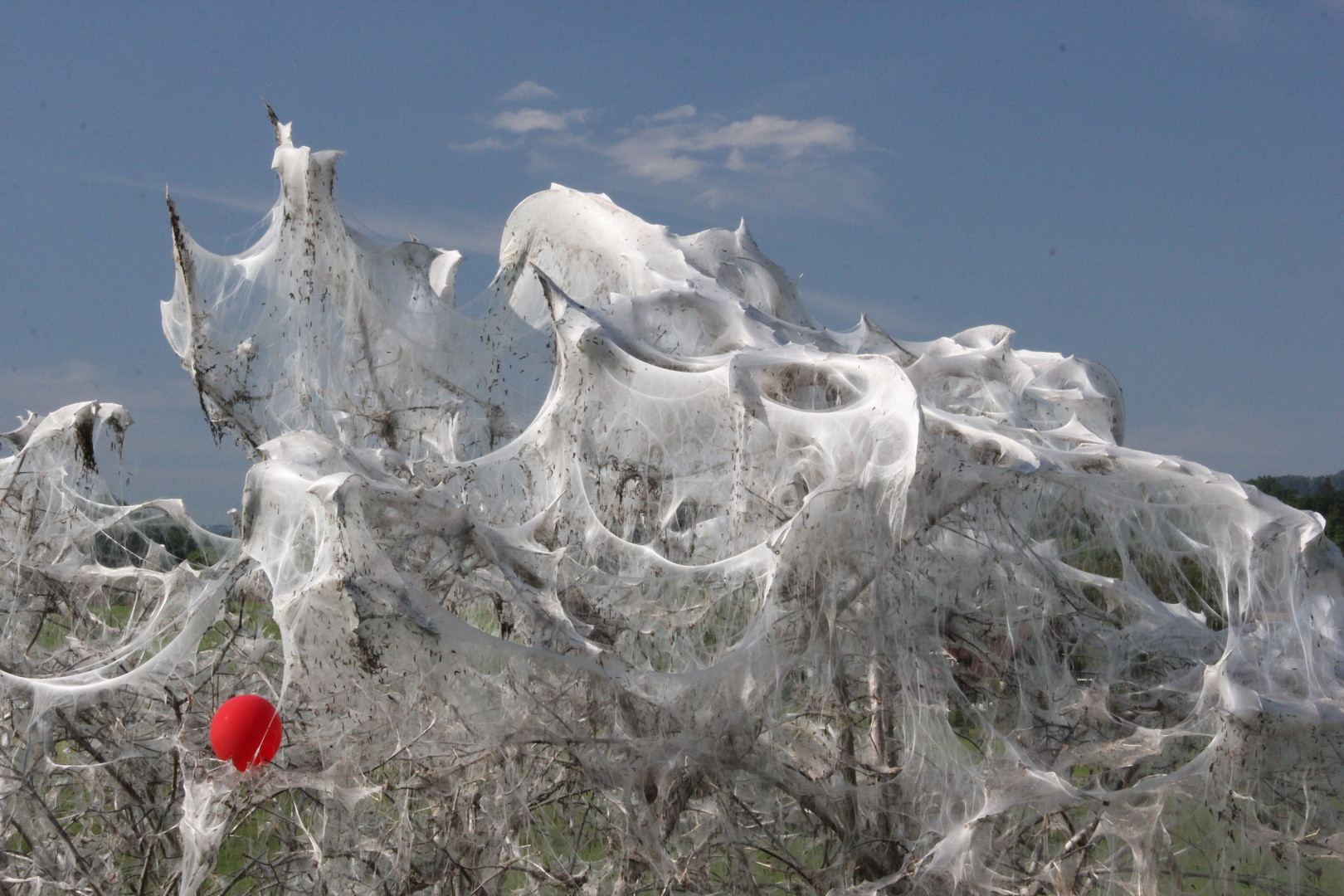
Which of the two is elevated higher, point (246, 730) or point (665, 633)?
point (665, 633)

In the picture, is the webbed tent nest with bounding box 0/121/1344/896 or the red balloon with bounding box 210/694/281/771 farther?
the webbed tent nest with bounding box 0/121/1344/896

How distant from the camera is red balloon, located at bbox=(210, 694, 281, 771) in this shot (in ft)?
11.3

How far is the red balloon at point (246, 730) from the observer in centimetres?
345

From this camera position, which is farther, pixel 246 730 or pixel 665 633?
pixel 665 633

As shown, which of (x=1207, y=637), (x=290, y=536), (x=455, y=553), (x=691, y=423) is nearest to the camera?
(x=290, y=536)

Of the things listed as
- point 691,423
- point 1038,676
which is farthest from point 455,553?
point 1038,676

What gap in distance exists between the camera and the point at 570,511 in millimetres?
4812

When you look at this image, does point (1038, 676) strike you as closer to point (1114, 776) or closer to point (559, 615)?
point (1114, 776)

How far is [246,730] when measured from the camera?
3.46 metres

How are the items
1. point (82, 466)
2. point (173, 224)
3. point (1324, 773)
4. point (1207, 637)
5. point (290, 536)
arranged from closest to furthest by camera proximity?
point (290, 536) → point (1324, 773) → point (1207, 637) → point (173, 224) → point (82, 466)

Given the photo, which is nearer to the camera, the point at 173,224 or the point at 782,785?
the point at 782,785

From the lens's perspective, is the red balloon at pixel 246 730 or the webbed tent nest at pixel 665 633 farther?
the webbed tent nest at pixel 665 633

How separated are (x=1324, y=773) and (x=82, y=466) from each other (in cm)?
636

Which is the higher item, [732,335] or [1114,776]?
[732,335]
